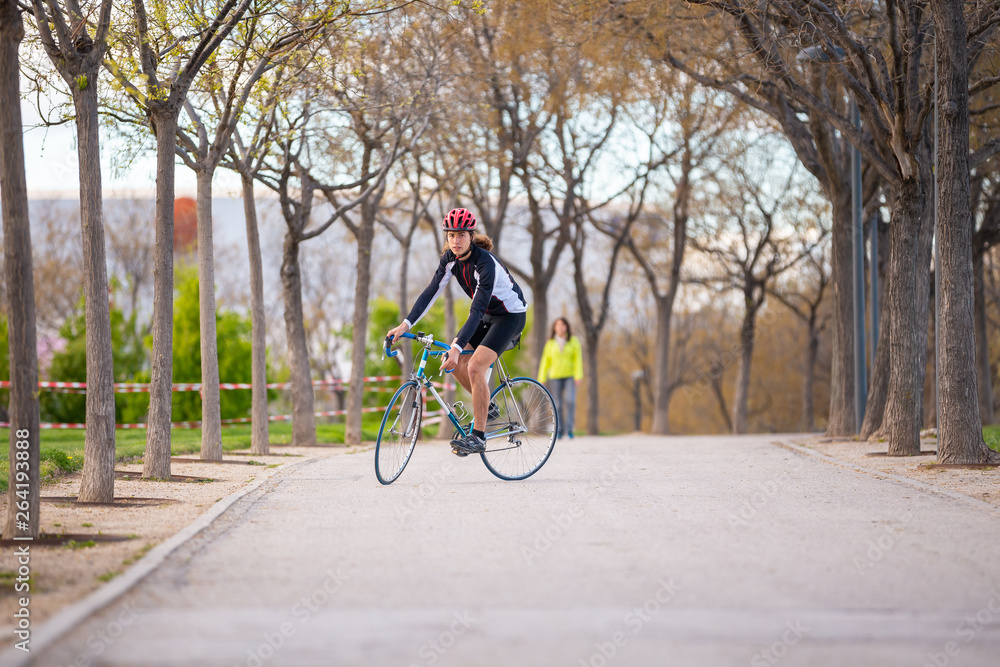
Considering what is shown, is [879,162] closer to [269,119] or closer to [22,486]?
[269,119]

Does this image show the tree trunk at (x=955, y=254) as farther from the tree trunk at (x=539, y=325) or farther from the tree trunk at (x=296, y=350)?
the tree trunk at (x=539, y=325)

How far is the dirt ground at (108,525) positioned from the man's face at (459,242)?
2.84m

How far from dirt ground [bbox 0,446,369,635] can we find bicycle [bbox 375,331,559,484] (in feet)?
4.74

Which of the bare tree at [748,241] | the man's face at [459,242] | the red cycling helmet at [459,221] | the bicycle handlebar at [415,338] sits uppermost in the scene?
the bare tree at [748,241]

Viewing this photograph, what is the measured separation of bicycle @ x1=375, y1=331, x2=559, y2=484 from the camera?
28.8 ft

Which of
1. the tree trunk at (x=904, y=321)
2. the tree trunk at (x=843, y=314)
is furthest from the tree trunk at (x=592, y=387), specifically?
the tree trunk at (x=904, y=321)

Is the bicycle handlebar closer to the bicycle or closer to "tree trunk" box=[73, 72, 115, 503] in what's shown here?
the bicycle

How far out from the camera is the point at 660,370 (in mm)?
30984

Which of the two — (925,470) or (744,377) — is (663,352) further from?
(925,470)

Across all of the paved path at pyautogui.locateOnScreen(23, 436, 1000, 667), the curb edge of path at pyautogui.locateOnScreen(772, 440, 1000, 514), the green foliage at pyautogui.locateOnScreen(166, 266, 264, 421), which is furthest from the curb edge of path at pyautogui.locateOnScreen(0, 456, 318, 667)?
the green foliage at pyautogui.locateOnScreen(166, 266, 264, 421)

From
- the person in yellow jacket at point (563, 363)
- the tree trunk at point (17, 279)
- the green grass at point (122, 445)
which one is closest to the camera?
the tree trunk at point (17, 279)

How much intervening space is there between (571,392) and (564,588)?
13779mm

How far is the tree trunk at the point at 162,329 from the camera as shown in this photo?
9742 mm

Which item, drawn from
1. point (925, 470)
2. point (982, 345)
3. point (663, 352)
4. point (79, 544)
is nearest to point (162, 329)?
point (79, 544)
